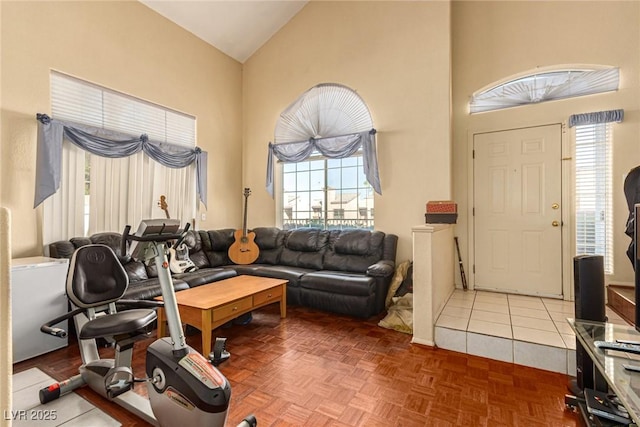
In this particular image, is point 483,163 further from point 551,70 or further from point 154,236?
point 154,236

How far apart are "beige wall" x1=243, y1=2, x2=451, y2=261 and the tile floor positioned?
119cm

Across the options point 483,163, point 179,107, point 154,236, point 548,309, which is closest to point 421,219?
point 483,163

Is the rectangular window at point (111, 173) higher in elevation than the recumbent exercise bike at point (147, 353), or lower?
higher

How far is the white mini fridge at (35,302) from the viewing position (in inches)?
93.8

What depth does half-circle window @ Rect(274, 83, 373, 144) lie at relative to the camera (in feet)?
14.2

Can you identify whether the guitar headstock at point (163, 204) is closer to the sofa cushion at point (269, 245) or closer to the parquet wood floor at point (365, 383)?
the sofa cushion at point (269, 245)

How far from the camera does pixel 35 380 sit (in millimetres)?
2109

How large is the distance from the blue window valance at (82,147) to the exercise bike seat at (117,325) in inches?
75.3

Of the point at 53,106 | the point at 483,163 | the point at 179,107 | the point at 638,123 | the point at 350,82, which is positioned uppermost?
the point at 350,82

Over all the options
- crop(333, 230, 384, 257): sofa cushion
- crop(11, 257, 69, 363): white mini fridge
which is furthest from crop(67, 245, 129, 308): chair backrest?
crop(333, 230, 384, 257): sofa cushion

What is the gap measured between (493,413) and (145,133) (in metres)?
4.53

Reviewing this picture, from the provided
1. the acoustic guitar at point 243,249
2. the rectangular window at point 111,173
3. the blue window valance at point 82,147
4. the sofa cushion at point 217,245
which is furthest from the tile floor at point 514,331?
the blue window valance at point 82,147

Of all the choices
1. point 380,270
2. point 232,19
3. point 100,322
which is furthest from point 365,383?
point 232,19

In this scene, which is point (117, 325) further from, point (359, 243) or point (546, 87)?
point (546, 87)
